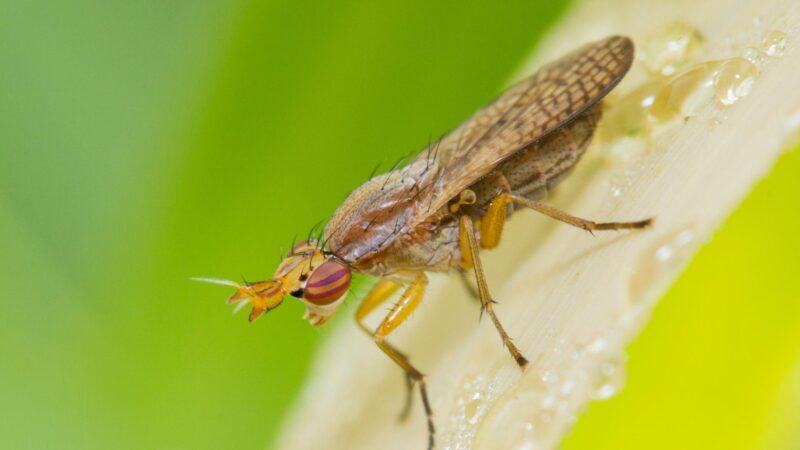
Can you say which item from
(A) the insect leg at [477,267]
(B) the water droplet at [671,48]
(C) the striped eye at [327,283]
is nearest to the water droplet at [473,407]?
(A) the insect leg at [477,267]

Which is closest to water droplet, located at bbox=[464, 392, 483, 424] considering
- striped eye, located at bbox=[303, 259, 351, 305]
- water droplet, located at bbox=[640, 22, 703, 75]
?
striped eye, located at bbox=[303, 259, 351, 305]

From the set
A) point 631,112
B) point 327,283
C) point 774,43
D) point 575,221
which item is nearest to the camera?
point 774,43

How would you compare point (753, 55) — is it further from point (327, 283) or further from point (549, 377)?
point (327, 283)

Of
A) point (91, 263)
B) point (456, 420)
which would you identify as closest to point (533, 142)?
point (456, 420)

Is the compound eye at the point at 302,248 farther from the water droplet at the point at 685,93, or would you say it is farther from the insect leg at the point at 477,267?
the water droplet at the point at 685,93

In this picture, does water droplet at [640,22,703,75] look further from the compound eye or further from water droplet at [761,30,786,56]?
the compound eye

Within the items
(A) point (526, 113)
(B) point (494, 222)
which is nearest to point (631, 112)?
(A) point (526, 113)

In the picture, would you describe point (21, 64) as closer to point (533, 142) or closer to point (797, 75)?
point (533, 142)
